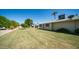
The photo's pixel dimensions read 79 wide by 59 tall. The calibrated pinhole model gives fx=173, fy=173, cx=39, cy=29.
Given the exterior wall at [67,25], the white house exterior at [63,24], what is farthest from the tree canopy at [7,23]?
the exterior wall at [67,25]

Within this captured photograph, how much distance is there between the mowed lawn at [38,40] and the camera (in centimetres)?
450

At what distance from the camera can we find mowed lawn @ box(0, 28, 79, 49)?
4.50 meters

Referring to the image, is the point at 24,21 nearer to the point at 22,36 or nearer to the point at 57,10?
the point at 22,36

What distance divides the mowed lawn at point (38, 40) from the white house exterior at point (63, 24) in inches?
7.6

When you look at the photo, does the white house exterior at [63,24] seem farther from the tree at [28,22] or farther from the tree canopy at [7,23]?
the tree canopy at [7,23]

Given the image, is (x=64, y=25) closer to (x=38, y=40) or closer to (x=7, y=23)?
(x=38, y=40)

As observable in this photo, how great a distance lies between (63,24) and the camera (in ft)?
15.3

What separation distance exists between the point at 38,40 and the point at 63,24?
2.64 ft

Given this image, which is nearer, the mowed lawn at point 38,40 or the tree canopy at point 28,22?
the mowed lawn at point 38,40

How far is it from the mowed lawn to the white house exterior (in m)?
0.19

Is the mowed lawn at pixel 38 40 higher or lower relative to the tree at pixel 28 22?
lower

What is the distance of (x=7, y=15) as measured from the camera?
14.9 feet

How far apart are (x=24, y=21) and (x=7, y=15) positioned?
476mm
